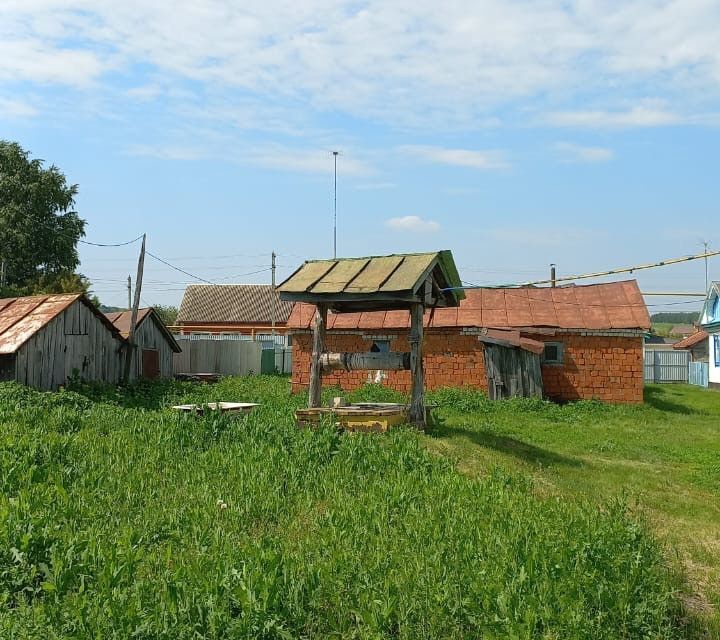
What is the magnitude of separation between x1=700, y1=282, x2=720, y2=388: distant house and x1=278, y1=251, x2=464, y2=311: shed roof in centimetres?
2441

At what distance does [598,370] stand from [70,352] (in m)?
14.7

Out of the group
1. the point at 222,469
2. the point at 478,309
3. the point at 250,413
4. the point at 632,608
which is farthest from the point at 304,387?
the point at 632,608

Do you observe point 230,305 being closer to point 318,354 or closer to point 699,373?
point 699,373

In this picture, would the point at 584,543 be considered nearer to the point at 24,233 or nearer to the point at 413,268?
the point at 413,268

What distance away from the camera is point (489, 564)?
5551 mm

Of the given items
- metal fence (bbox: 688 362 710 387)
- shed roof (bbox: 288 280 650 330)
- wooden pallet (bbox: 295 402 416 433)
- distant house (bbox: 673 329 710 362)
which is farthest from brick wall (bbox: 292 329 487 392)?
distant house (bbox: 673 329 710 362)

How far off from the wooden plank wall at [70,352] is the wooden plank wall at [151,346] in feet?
6.25

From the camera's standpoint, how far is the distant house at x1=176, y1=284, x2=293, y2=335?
5509 centimetres

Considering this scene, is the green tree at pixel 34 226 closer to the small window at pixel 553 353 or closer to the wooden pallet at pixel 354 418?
the small window at pixel 553 353

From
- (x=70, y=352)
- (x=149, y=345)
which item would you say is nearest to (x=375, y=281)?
(x=70, y=352)

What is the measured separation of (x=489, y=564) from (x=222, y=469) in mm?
4277

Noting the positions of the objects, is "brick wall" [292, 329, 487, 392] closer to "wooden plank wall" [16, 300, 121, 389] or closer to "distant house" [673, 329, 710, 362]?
"wooden plank wall" [16, 300, 121, 389]

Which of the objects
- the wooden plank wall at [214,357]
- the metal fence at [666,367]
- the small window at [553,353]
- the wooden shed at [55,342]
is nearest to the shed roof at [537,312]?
the small window at [553,353]

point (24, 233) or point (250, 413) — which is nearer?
point (250, 413)
